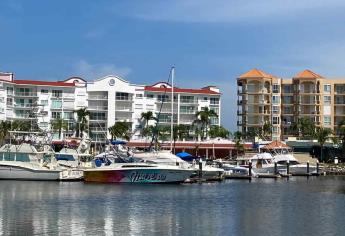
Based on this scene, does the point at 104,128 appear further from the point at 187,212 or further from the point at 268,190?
the point at 187,212

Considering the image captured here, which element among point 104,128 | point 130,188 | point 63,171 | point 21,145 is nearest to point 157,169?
point 130,188

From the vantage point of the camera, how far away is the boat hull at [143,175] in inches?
2771

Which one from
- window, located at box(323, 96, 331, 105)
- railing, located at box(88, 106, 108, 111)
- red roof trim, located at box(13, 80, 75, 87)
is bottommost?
railing, located at box(88, 106, 108, 111)

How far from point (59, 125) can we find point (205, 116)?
105 ft

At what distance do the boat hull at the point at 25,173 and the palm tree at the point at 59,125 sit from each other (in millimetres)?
53420

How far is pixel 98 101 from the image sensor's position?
14050 cm

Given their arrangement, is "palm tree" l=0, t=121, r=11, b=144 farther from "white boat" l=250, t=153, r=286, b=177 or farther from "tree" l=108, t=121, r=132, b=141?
"white boat" l=250, t=153, r=286, b=177

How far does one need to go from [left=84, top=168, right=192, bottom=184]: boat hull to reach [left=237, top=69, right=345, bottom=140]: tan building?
86.8 meters

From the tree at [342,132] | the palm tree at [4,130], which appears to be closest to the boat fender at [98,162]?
the palm tree at [4,130]

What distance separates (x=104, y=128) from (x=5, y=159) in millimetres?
63613

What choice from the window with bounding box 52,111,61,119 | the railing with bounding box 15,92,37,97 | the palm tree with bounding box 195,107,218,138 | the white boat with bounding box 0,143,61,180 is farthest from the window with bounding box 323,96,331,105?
the white boat with bounding box 0,143,61,180

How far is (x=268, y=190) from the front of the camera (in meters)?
67.2

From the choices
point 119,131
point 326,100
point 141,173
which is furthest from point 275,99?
point 141,173

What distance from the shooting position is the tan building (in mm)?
155375
